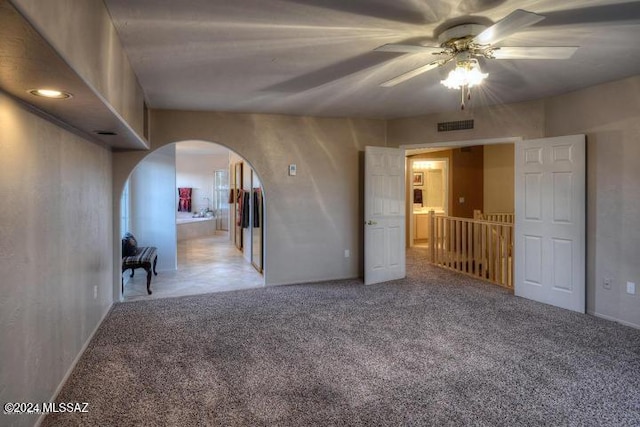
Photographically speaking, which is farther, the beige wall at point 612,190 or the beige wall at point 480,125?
the beige wall at point 480,125

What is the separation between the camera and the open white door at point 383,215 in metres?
5.31

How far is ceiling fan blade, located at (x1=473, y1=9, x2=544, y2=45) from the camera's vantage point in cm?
193

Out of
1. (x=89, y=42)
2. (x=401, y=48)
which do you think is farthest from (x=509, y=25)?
(x=89, y=42)

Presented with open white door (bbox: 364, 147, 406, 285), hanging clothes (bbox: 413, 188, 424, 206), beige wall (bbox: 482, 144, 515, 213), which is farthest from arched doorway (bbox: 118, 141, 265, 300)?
beige wall (bbox: 482, 144, 515, 213)

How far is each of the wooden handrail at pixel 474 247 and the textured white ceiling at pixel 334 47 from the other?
6.78ft

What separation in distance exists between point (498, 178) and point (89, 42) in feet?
25.5

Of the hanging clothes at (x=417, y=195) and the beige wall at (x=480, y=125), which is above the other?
the beige wall at (x=480, y=125)

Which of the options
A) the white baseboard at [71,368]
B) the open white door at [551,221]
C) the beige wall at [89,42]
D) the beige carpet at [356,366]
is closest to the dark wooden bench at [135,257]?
the beige carpet at [356,366]

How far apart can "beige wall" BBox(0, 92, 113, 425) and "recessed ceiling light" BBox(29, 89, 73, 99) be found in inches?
5.1

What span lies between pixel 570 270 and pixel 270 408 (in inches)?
144

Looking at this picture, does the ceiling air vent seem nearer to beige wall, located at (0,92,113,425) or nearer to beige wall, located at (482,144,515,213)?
beige wall, located at (482,144,515,213)

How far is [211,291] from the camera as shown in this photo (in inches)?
199

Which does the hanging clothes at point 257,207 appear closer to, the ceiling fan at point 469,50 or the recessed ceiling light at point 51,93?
the ceiling fan at point 469,50

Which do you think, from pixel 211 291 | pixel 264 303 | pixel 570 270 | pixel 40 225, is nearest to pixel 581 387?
pixel 570 270
